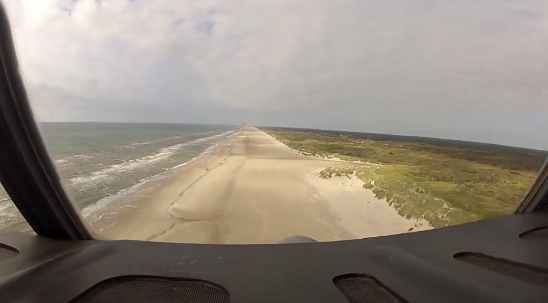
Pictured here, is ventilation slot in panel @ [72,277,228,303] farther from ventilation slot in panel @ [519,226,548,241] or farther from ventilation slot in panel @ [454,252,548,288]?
ventilation slot in panel @ [519,226,548,241]

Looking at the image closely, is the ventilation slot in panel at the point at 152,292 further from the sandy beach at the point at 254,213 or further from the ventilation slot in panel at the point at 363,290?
the sandy beach at the point at 254,213

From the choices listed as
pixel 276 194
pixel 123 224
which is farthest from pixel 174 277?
pixel 276 194

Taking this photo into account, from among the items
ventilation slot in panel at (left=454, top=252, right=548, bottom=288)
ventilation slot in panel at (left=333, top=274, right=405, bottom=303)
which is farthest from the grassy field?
ventilation slot in panel at (left=333, top=274, right=405, bottom=303)

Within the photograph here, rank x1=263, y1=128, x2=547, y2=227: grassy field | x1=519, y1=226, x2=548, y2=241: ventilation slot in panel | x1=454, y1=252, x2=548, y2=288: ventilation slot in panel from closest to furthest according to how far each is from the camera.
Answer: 1. x1=454, y1=252, x2=548, y2=288: ventilation slot in panel
2. x1=519, y1=226, x2=548, y2=241: ventilation slot in panel
3. x1=263, y1=128, x2=547, y2=227: grassy field

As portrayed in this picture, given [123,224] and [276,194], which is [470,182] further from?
[123,224]

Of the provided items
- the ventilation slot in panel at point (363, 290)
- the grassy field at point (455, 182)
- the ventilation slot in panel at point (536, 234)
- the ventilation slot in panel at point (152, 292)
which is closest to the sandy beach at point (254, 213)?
the grassy field at point (455, 182)

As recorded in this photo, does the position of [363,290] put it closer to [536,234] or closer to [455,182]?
[536,234]
